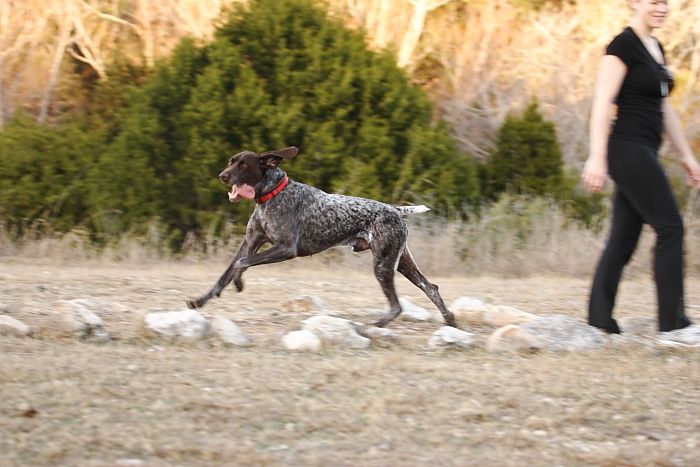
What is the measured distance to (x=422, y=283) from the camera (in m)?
7.56

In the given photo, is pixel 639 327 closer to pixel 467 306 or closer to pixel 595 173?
pixel 467 306

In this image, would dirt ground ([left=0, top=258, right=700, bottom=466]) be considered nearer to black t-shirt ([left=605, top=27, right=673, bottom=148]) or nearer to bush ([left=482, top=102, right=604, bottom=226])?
black t-shirt ([left=605, top=27, right=673, bottom=148])

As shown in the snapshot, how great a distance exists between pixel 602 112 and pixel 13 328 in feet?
12.4

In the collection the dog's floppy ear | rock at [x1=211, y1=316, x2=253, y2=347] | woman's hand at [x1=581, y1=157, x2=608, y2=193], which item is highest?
woman's hand at [x1=581, y1=157, x2=608, y2=193]

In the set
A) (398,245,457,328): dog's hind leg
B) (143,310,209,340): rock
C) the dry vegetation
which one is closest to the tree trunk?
the dry vegetation

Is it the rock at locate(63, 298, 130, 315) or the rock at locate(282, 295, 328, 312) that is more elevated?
the rock at locate(282, 295, 328, 312)

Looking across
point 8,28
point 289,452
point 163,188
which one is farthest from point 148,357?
point 8,28

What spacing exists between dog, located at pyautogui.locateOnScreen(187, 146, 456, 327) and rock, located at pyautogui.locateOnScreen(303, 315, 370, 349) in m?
0.93

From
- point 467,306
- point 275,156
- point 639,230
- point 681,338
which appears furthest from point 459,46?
point 681,338

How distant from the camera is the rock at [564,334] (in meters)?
6.38

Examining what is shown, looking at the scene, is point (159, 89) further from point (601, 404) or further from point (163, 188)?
point (601, 404)

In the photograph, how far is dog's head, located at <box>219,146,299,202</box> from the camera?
23.9 ft

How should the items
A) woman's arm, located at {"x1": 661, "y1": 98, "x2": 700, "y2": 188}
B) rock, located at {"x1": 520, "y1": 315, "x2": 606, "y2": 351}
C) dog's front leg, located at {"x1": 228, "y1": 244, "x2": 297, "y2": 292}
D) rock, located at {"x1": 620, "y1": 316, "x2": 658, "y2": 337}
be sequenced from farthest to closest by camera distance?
dog's front leg, located at {"x1": 228, "y1": 244, "x2": 297, "y2": 292}
rock, located at {"x1": 620, "y1": 316, "x2": 658, "y2": 337}
woman's arm, located at {"x1": 661, "y1": 98, "x2": 700, "y2": 188}
rock, located at {"x1": 520, "y1": 315, "x2": 606, "y2": 351}

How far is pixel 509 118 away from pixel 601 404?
36.4 feet
